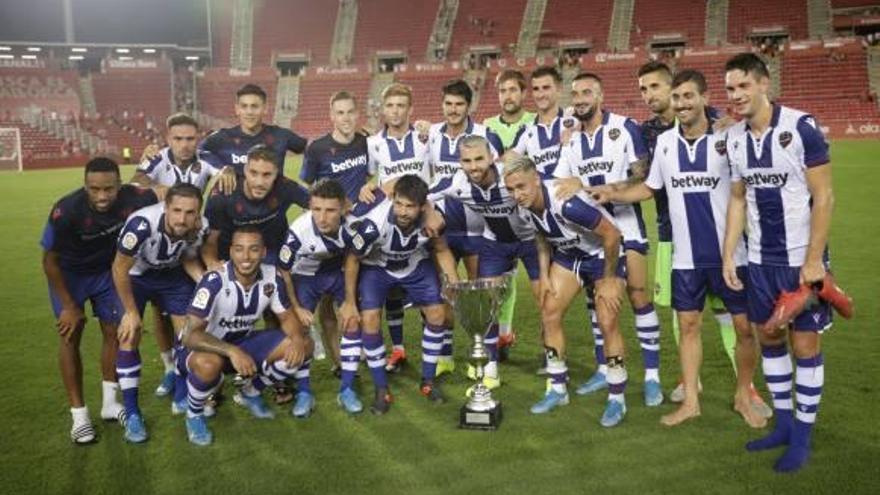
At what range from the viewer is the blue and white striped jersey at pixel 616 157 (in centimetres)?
495

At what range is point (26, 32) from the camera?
39250 millimetres

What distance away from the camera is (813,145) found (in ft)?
11.7

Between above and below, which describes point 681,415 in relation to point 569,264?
below

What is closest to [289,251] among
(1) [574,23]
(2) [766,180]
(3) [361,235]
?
(3) [361,235]

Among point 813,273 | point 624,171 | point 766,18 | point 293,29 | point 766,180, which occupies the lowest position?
point 813,273

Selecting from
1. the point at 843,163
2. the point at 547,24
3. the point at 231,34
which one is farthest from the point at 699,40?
the point at 231,34

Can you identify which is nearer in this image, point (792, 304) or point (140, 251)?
point (792, 304)

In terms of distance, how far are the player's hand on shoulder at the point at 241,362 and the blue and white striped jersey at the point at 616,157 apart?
96.3 inches

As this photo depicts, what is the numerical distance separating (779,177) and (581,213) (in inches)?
42.2

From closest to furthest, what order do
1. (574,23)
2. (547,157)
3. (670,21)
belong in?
(547,157)
(670,21)
(574,23)

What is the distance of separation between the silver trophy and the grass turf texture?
0.33 ft

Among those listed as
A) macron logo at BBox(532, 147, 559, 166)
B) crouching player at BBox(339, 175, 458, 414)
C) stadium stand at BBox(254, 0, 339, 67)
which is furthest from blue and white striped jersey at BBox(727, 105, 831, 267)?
stadium stand at BBox(254, 0, 339, 67)

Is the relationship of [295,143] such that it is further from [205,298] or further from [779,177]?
[779,177]

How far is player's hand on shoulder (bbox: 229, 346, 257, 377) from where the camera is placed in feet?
14.2
